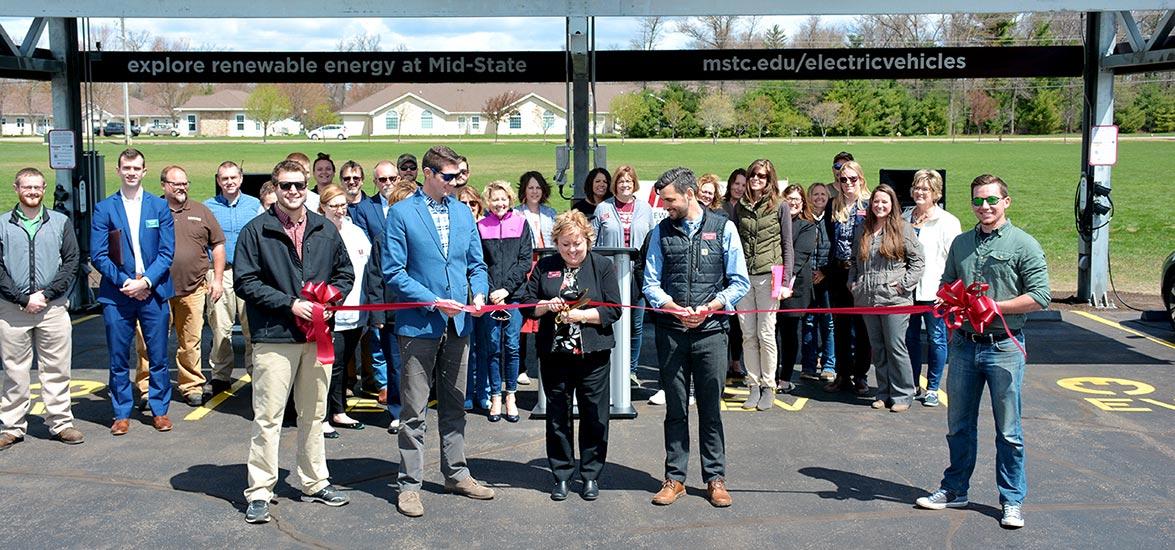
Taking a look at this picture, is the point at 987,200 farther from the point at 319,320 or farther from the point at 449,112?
the point at 449,112

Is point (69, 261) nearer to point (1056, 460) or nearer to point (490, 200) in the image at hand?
point (490, 200)

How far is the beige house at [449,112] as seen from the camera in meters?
86.2

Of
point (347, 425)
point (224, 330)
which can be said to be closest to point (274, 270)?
point (347, 425)

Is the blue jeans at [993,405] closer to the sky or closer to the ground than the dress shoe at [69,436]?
closer to the sky

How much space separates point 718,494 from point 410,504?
1.74 m

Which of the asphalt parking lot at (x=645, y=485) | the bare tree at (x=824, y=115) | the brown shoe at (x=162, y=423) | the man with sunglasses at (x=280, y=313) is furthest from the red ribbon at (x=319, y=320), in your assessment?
the bare tree at (x=824, y=115)

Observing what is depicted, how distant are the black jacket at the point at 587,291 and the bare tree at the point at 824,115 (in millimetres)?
65300

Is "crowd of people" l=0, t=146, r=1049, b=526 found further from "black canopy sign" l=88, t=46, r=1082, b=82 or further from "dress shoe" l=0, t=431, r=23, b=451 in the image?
"black canopy sign" l=88, t=46, r=1082, b=82

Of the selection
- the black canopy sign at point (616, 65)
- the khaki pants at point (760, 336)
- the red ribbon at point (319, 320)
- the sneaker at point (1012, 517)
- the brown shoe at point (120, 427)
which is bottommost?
the sneaker at point (1012, 517)

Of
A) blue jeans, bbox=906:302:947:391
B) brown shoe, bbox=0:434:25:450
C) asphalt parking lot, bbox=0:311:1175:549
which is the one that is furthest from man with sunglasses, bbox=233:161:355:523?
blue jeans, bbox=906:302:947:391

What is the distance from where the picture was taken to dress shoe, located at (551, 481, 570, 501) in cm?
673

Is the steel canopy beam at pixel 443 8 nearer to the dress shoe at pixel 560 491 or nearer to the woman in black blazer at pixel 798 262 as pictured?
the woman in black blazer at pixel 798 262

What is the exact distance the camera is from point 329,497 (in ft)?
21.7

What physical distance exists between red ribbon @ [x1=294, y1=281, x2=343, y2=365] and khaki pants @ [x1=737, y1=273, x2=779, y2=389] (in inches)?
144
